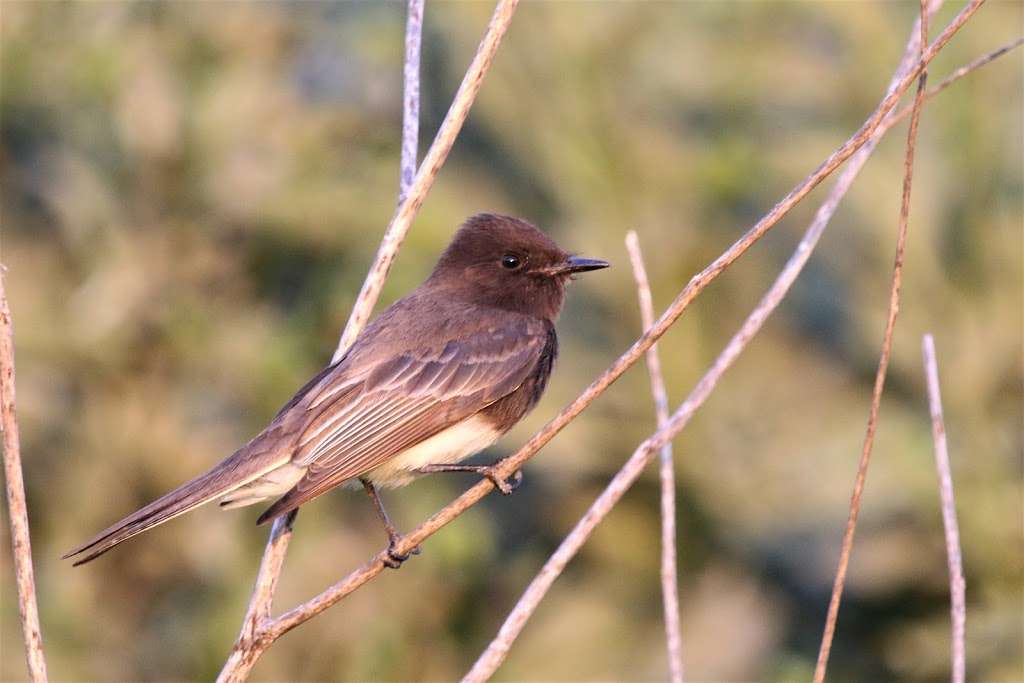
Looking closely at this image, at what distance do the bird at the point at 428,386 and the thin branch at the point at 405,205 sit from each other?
0.32 m

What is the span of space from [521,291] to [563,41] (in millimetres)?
2744

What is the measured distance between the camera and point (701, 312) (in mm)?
6754

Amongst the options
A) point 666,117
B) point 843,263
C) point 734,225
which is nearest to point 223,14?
point 666,117

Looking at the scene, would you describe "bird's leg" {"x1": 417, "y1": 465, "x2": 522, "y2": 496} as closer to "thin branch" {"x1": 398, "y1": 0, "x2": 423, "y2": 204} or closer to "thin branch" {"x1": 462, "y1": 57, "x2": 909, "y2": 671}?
"thin branch" {"x1": 462, "y1": 57, "x2": 909, "y2": 671}

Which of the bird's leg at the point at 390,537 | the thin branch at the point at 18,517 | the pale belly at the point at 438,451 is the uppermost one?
the pale belly at the point at 438,451

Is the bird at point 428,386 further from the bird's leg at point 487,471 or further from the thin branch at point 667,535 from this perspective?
the thin branch at point 667,535

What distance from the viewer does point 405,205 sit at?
3297 mm

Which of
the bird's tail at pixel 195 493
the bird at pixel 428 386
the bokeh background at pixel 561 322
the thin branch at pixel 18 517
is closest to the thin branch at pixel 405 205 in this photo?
the bird's tail at pixel 195 493

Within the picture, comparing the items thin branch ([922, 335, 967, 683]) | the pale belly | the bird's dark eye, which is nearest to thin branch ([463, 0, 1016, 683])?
thin branch ([922, 335, 967, 683])

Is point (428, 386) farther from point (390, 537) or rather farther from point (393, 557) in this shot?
point (393, 557)

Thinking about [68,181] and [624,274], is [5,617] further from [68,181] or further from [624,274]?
[624,274]

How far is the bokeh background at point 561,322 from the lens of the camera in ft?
20.3

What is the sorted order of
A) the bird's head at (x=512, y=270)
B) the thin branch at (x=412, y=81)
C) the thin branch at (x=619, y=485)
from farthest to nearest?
the bird's head at (x=512, y=270) → the thin branch at (x=412, y=81) → the thin branch at (x=619, y=485)

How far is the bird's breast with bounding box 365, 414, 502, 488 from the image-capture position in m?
4.06
